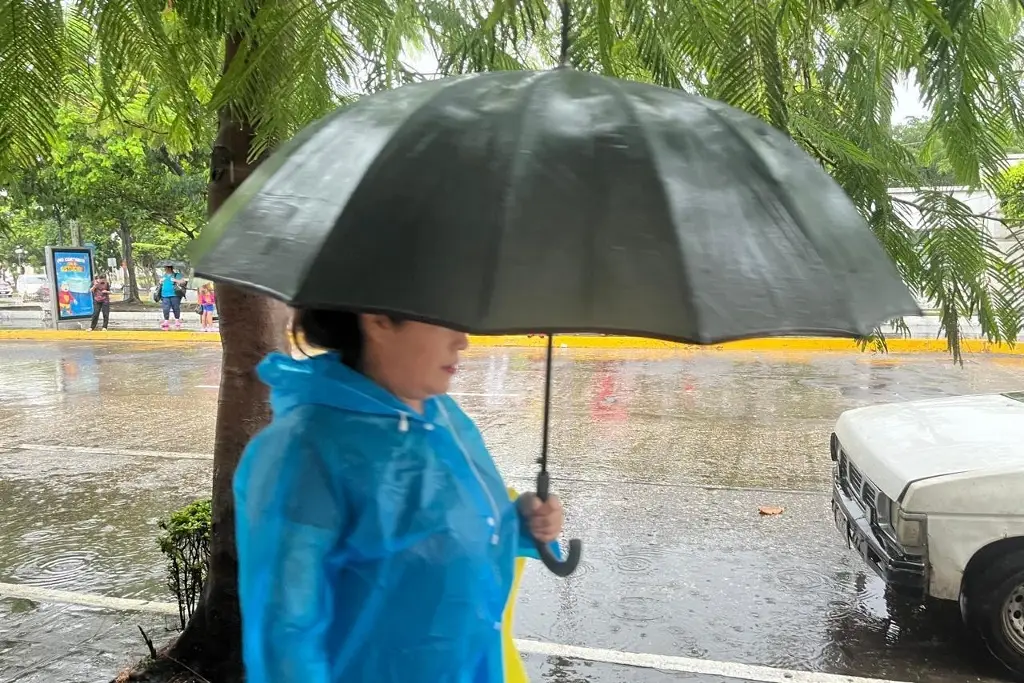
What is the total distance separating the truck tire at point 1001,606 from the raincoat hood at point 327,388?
10.6ft

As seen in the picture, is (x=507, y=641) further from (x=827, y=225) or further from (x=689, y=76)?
(x=689, y=76)

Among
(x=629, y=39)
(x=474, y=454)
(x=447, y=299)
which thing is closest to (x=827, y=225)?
(x=447, y=299)

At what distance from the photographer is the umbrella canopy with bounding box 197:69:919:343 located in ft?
3.44

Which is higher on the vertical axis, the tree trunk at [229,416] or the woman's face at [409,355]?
the woman's face at [409,355]

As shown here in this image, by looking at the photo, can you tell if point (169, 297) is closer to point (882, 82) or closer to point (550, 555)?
point (882, 82)

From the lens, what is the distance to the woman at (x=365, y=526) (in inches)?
51.5

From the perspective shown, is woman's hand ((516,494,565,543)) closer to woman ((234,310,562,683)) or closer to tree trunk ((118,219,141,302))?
woman ((234,310,562,683))

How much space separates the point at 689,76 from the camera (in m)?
2.02

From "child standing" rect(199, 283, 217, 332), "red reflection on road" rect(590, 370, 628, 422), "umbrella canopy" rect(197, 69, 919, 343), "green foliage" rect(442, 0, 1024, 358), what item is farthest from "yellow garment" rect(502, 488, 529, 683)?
"child standing" rect(199, 283, 217, 332)

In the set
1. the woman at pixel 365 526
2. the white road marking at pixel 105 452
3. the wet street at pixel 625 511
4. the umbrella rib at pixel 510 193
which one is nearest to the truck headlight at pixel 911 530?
the wet street at pixel 625 511

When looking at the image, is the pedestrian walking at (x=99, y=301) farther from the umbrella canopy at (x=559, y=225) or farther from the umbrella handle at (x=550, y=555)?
the umbrella canopy at (x=559, y=225)

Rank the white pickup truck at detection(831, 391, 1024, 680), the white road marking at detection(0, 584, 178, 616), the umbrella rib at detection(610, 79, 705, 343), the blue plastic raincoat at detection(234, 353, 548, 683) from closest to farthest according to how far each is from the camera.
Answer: the umbrella rib at detection(610, 79, 705, 343), the blue plastic raincoat at detection(234, 353, 548, 683), the white pickup truck at detection(831, 391, 1024, 680), the white road marking at detection(0, 584, 178, 616)

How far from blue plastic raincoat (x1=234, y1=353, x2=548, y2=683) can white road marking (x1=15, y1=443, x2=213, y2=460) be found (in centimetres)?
659

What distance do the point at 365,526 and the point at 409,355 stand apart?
0.94 ft
